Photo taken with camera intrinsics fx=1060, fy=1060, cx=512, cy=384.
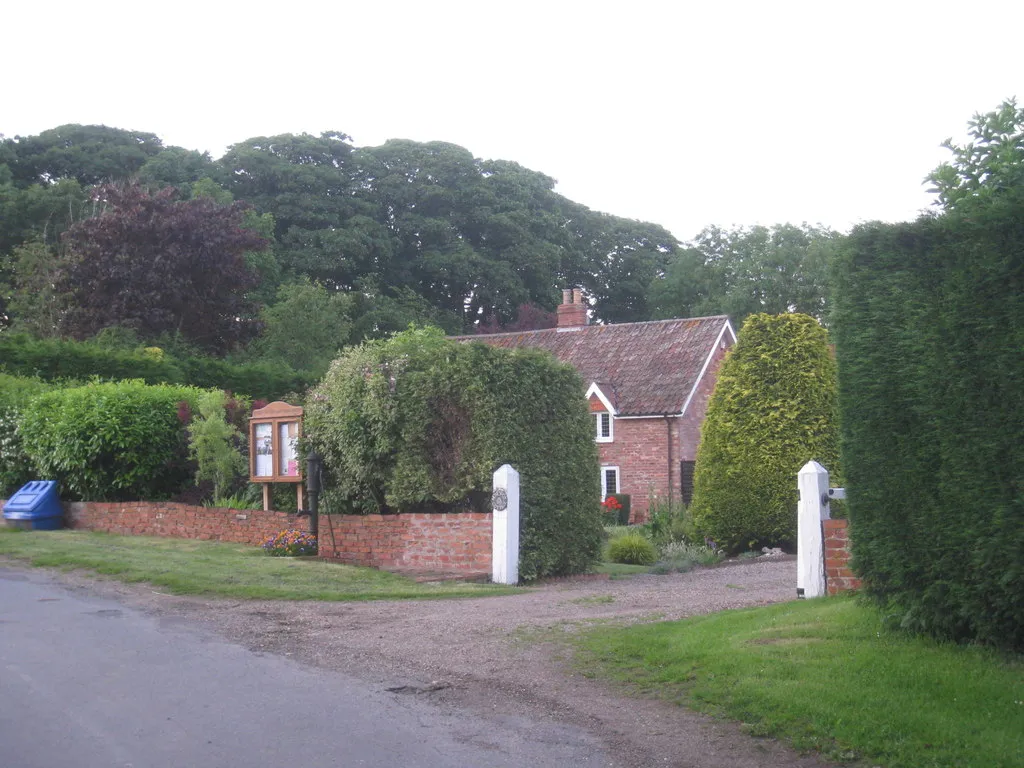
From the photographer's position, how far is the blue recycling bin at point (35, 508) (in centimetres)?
2000

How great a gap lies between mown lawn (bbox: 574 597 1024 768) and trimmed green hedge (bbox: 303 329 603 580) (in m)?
5.41

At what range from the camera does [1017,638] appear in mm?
7602

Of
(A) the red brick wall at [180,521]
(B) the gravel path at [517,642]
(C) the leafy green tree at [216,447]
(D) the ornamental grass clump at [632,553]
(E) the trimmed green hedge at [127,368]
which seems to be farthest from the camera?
(E) the trimmed green hedge at [127,368]

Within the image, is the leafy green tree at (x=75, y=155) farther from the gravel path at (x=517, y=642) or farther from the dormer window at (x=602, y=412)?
the gravel path at (x=517, y=642)

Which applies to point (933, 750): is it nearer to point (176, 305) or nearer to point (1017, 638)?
point (1017, 638)

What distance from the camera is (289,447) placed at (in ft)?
56.5

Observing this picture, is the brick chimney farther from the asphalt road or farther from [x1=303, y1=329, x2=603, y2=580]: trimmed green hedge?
the asphalt road

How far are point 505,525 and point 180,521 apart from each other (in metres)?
7.29

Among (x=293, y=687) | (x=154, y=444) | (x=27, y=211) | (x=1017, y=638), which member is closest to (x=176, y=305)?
(x=27, y=211)

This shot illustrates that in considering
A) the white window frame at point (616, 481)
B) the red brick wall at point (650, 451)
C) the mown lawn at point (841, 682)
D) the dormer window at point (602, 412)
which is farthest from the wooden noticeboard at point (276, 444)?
the white window frame at point (616, 481)

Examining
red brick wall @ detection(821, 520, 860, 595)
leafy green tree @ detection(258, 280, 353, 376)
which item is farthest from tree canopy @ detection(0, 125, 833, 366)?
red brick wall @ detection(821, 520, 860, 595)

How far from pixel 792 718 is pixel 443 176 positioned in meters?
52.1

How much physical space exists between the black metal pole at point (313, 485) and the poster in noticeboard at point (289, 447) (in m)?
0.62

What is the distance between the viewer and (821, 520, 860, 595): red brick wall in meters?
10.2
